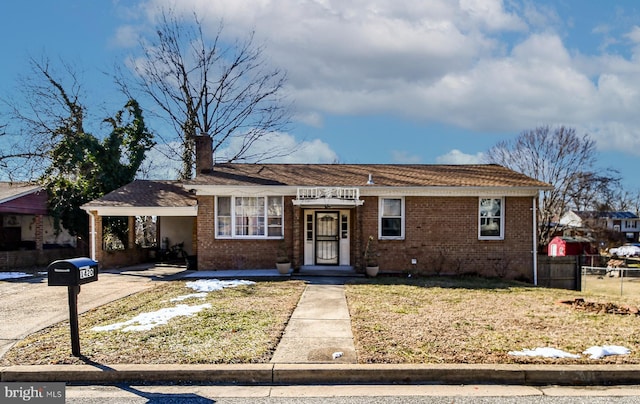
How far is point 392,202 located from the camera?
51.0 feet

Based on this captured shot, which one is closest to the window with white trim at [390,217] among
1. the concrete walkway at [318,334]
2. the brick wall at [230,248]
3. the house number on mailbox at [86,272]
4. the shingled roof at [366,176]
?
the shingled roof at [366,176]

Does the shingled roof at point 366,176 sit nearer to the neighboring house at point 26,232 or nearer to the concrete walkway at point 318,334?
the concrete walkway at point 318,334

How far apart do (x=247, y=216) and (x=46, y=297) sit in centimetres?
652

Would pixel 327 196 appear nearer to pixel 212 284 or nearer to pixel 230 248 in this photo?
pixel 230 248

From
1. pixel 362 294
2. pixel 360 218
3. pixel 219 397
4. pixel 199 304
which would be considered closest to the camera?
pixel 219 397

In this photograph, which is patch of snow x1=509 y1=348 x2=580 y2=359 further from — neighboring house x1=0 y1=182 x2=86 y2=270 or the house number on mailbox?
neighboring house x1=0 y1=182 x2=86 y2=270

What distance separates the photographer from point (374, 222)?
15.5m

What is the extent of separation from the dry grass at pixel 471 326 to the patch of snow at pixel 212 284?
320cm

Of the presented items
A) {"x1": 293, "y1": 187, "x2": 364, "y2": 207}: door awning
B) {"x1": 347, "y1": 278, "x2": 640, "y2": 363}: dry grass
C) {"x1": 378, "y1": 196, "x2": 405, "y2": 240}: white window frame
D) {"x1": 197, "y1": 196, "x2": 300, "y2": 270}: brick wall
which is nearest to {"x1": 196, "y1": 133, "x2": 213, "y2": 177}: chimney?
{"x1": 197, "y1": 196, "x2": 300, "y2": 270}: brick wall

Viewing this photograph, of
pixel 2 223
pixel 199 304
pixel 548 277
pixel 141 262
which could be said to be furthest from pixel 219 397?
pixel 2 223

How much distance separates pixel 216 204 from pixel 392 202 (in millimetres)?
6026

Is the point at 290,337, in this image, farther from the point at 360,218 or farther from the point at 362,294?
the point at 360,218

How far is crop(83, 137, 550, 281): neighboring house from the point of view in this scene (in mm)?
15258

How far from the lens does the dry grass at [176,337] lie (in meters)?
5.95
